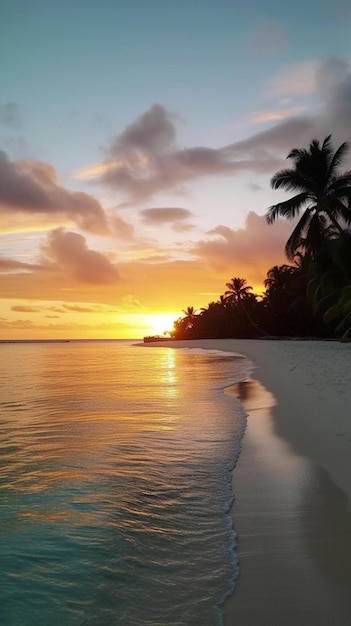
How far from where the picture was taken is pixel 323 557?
3371 mm

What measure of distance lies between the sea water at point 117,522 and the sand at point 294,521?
17cm

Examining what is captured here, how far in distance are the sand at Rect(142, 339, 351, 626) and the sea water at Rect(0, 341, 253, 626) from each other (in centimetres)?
17

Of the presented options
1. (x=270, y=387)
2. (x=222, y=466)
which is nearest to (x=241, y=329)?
(x=270, y=387)

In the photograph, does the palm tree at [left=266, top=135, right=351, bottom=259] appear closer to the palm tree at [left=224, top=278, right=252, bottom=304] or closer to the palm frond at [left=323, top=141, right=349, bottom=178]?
the palm frond at [left=323, top=141, right=349, bottom=178]

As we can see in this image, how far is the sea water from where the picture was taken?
297 cm

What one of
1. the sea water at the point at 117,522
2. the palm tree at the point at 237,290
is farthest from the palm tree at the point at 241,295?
the sea water at the point at 117,522

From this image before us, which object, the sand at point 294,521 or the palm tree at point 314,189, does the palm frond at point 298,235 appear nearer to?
the palm tree at point 314,189

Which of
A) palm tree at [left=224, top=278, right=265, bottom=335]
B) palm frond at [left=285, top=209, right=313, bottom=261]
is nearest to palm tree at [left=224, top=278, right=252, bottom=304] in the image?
palm tree at [left=224, top=278, right=265, bottom=335]

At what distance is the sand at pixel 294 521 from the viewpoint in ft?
9.15

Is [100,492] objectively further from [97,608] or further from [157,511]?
[97,608]

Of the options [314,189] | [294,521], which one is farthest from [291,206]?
[294,521]

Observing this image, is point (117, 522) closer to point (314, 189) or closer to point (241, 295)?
point (314, 189)

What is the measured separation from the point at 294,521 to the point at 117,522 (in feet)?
5.00

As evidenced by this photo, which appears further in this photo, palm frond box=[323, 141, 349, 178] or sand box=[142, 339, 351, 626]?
palm frond box=[323, 141, 349, 178]
